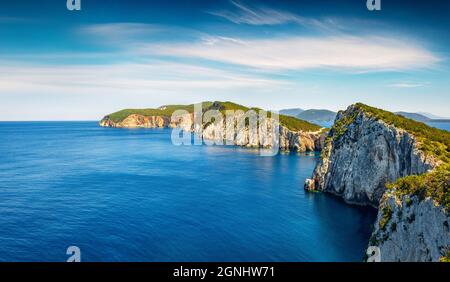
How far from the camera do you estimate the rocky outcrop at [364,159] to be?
204ft

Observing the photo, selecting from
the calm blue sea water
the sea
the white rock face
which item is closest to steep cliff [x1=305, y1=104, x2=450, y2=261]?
the white rock face

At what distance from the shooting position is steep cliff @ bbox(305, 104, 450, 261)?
30344mm

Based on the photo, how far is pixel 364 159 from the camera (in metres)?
72.4

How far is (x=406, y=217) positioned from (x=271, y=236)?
25238mm

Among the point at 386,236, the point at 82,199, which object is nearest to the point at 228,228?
the point at 386,236

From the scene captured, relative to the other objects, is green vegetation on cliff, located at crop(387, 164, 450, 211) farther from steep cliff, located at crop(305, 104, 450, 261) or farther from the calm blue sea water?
the calm blue sea water

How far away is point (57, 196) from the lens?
76.7 meters

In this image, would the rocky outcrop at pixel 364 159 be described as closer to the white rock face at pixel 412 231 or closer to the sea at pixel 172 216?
the sea at pixel 172 216

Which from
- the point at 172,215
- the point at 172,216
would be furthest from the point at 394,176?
the point at 172,215

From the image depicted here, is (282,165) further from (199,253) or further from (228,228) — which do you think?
(199,253)

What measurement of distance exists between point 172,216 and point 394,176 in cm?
4893

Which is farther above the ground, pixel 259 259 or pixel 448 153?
pixel 448 153

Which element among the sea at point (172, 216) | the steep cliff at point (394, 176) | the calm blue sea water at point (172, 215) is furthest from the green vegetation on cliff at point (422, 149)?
the calm blue sea water at point (172, 215)
